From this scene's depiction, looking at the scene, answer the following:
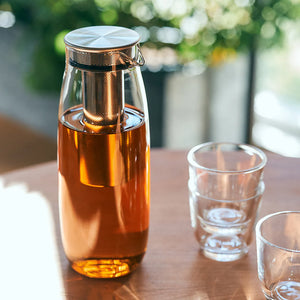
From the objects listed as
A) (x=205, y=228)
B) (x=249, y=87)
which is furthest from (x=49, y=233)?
(x=249, y=87)

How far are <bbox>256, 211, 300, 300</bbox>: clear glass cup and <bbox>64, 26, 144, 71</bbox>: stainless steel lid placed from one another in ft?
0.84

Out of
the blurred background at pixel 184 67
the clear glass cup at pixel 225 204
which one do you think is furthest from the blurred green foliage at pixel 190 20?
the clear glass cup at pixel 225 204

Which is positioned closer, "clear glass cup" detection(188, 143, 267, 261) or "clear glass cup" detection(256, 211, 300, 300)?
"clear glass cup" detection(256, 211, 300, 300)

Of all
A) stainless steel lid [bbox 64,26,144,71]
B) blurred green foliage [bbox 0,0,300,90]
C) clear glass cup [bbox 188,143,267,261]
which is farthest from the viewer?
blurred green foliage [bbox 0,0,300,90]

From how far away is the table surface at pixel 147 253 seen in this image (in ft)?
2.24

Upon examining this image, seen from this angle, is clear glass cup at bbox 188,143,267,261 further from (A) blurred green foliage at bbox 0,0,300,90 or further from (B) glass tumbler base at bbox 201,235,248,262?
(A) blurred green foliage at bbox 0,0,300,90

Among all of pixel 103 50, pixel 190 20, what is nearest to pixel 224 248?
pixel 103 50

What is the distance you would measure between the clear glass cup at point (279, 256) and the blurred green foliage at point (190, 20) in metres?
1.27

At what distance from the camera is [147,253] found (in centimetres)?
76

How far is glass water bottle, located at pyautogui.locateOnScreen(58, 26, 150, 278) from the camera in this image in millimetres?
623

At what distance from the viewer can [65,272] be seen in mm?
719

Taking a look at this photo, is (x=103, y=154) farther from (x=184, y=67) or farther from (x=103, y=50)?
(x=184, y=67)

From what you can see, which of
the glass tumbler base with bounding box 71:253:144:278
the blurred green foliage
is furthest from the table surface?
the blurred green foliage

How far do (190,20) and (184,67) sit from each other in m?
0.18
